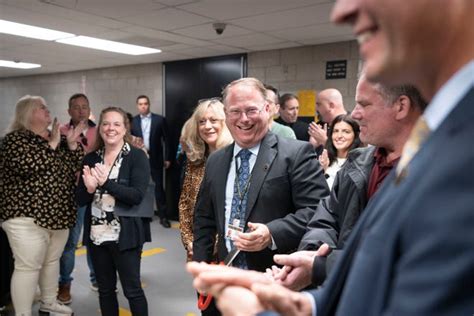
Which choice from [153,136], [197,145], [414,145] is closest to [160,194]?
[153,136]

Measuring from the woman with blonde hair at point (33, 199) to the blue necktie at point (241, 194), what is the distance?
1.65 metres

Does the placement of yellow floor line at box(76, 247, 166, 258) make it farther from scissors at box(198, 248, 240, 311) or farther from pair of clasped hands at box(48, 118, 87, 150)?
scissors at box(198, 248, 240, 311)

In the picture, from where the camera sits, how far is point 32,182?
2740mm

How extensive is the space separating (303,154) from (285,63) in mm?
3908

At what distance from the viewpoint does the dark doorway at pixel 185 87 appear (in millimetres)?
6031

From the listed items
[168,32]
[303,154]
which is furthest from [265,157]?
Answer: [168,32]

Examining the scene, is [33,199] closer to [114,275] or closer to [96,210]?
[96,210]

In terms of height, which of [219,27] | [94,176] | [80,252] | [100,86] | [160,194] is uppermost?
[219,27]

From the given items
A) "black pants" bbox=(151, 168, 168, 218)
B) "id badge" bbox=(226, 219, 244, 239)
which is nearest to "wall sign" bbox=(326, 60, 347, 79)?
"black pants" bbox=(151, 168, 168, 218)

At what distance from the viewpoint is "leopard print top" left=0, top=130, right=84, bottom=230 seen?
268cm

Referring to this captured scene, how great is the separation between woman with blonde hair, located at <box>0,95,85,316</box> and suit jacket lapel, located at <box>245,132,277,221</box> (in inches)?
69.1

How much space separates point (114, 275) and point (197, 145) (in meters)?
1.01

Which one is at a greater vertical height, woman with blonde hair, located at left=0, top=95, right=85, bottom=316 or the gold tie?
the gold tie

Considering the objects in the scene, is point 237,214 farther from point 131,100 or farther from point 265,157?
point 131,100
